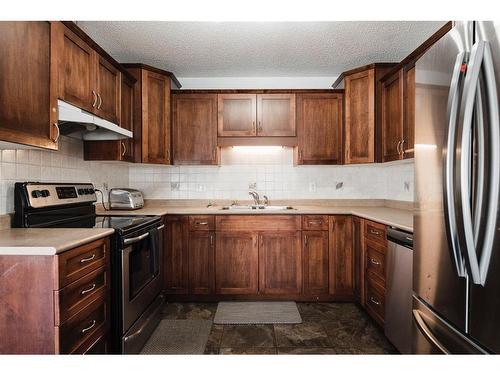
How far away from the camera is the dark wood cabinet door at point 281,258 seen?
9.43ft

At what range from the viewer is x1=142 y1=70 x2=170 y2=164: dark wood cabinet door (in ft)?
9.53

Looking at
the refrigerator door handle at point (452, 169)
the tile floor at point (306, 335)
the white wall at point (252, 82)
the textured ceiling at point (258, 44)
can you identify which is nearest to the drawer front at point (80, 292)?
the tile floor at point (306, 335)

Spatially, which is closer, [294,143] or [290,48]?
[290,48]

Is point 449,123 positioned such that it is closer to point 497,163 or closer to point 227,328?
point 497,163

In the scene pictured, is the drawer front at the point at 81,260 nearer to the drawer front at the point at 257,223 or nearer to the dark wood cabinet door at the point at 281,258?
the drawer front at the point at 257,223

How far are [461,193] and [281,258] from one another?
205 cm

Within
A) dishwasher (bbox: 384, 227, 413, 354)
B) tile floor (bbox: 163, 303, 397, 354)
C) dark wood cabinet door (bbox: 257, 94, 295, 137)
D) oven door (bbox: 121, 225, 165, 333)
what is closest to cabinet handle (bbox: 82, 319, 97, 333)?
oven door (bbox: 121, 225, 165, 333)

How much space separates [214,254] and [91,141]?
5.09 ft

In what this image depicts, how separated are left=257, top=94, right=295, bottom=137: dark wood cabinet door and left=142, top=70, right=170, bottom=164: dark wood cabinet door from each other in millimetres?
978

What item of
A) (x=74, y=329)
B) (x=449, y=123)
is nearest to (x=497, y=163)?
(x=449, y=123)

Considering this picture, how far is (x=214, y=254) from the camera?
9.40 ft

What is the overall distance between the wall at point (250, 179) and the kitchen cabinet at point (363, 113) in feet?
1.46
